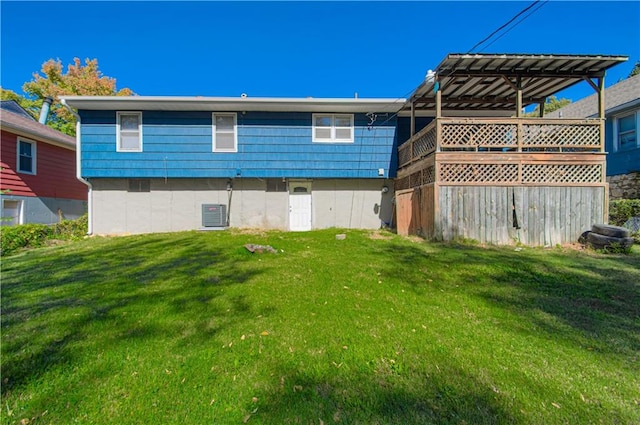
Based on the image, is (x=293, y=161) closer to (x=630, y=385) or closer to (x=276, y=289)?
(x=276, y=289)

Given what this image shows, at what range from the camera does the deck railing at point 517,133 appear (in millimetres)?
7383

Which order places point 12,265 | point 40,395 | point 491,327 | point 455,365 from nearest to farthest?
1. point 40,395
2. point 455,365
3. point 491,327
4. point 12,265

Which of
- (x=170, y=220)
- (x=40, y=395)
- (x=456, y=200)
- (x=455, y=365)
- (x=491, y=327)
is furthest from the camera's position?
(x=170, y=220)

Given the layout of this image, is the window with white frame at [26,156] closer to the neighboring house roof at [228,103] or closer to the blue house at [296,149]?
the blue house at [296,149]

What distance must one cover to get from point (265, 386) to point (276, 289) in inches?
78.1

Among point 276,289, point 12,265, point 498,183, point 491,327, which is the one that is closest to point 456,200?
point 498,183

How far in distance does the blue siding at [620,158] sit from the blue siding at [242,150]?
9.53 meters

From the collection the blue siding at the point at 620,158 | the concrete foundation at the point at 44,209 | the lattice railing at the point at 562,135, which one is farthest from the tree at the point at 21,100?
the blue siding at the point at 620,158

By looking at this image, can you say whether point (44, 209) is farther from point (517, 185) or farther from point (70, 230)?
point (517, 185)

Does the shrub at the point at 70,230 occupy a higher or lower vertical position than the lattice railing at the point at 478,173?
lower

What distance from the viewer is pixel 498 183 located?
7.23m

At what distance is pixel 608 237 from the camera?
251 inches

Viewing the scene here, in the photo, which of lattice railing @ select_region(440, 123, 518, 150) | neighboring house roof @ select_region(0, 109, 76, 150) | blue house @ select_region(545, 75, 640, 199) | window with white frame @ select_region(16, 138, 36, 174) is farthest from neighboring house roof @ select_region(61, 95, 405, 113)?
blue house @ select_region(545, 75, 640, 199)

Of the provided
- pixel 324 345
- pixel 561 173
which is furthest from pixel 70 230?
pixel 561 173
